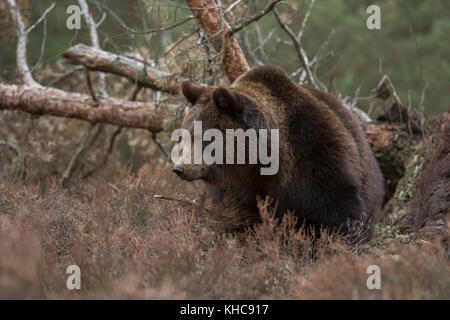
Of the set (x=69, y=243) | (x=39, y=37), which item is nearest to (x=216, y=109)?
(x=69, y=243)

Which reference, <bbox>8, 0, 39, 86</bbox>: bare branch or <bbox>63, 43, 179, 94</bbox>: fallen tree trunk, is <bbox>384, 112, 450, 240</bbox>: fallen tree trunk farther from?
<bbox>8, 0, 39, 86</bbox>: bare branch

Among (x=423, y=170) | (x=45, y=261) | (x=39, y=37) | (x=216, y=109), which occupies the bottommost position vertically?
(x=45, y=261)

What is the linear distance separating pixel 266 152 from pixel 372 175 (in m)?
1.59

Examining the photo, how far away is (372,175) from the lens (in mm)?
6227

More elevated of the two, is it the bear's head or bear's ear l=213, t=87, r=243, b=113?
bear's ear l=213, t=87, r=243, b=113

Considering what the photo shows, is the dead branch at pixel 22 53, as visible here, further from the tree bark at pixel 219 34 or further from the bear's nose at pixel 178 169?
the bear's nose at pixel 178 169

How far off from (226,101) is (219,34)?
7.48 ft

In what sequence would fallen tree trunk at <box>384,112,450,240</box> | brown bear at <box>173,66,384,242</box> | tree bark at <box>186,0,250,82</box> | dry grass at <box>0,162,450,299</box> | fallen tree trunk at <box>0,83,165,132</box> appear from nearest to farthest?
dry grass at <box>0,162,450,299</box>
brown bear at <box>173,66,384,242</box>
fallen tree trunk at <box>384,112,450,240</box>
tree bark at <box>186,0,250,82</box>
fallen tree trunk at <box>0,83,165,132</box>

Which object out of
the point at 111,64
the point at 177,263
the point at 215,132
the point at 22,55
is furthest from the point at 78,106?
the point at 177,263

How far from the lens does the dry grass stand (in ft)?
11.7

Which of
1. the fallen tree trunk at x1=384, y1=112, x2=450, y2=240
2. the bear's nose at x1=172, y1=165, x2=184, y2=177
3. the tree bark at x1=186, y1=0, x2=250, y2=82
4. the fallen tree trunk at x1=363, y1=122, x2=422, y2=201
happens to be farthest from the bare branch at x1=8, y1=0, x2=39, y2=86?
the fallen tree trunk at x1=384, y1=112, x2=450, y2=240

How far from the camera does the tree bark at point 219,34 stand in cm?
702

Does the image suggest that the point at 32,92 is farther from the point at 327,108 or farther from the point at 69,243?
the point at 327,108

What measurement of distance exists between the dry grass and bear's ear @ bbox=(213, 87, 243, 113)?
112 centimetres
